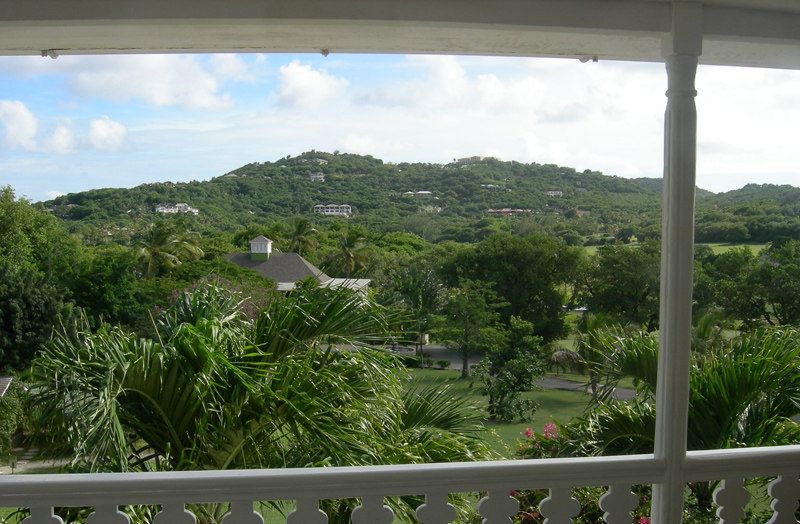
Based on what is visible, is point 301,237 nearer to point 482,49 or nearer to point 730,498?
point 482,49

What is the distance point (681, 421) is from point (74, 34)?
1530mm

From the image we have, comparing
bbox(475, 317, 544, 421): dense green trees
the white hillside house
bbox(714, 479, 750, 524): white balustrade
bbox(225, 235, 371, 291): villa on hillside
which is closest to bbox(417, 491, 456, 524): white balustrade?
bbox(714, 479, 750, 524): white balustrade

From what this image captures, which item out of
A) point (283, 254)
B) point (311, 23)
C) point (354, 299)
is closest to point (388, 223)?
point (283, 254)

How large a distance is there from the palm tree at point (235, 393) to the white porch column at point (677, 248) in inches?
36.1

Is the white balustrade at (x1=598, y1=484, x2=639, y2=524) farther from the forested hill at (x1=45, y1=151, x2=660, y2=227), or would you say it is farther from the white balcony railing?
the forested hill at (x1=45, y1=151, x2=660, y2=227)

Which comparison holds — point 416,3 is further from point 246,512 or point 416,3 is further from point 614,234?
point 614,234

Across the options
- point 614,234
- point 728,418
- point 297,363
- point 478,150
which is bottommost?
point 728,418

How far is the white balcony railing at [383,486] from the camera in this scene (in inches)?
41.6

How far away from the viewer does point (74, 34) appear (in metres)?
1.23

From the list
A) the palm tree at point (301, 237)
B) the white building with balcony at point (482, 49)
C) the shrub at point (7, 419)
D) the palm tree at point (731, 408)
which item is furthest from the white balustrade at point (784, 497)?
the shrub at point (7, 419)

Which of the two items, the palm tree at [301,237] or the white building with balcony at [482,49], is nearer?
the white building with balcony at [482,49]

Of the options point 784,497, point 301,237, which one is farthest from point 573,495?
point 301,237

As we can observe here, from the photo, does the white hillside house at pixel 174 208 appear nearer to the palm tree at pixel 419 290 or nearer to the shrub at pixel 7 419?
the shrub at pixel 7 419

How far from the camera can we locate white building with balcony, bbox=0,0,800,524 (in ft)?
3.56
